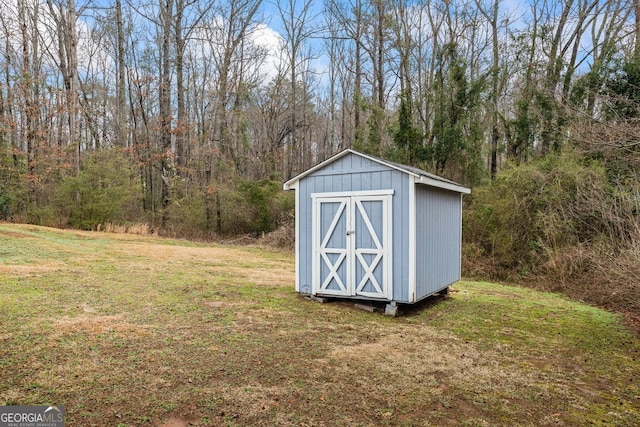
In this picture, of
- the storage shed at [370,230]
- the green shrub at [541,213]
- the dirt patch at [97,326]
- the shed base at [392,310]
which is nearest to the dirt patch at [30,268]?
the dirt patch at [97,326]

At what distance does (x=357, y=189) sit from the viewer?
5902 mm

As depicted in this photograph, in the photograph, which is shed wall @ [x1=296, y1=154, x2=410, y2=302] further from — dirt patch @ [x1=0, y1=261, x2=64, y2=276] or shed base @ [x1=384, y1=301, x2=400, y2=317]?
dirt patch @ [x1=0, y1=261, x2=64, y2=276]

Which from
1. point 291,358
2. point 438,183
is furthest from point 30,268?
point 438,183

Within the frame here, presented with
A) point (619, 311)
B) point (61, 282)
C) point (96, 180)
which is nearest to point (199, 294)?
point (61, 282)

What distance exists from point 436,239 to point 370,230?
4.20 feet

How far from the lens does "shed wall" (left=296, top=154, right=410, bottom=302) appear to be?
5.53 m

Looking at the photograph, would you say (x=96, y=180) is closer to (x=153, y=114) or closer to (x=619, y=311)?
(x=153, y=114)

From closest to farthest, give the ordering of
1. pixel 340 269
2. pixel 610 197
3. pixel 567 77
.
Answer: pixel 340 269, pixel 610 197, pixel 567 77

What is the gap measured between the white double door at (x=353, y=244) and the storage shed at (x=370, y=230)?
0.01 m

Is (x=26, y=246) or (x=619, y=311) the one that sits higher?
(x=26, y=246)

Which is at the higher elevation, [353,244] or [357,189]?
[357,189]

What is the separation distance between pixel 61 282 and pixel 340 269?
4.35 metres

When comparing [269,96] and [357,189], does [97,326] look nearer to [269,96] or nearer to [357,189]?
[357,189]

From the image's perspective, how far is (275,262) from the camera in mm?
10547
